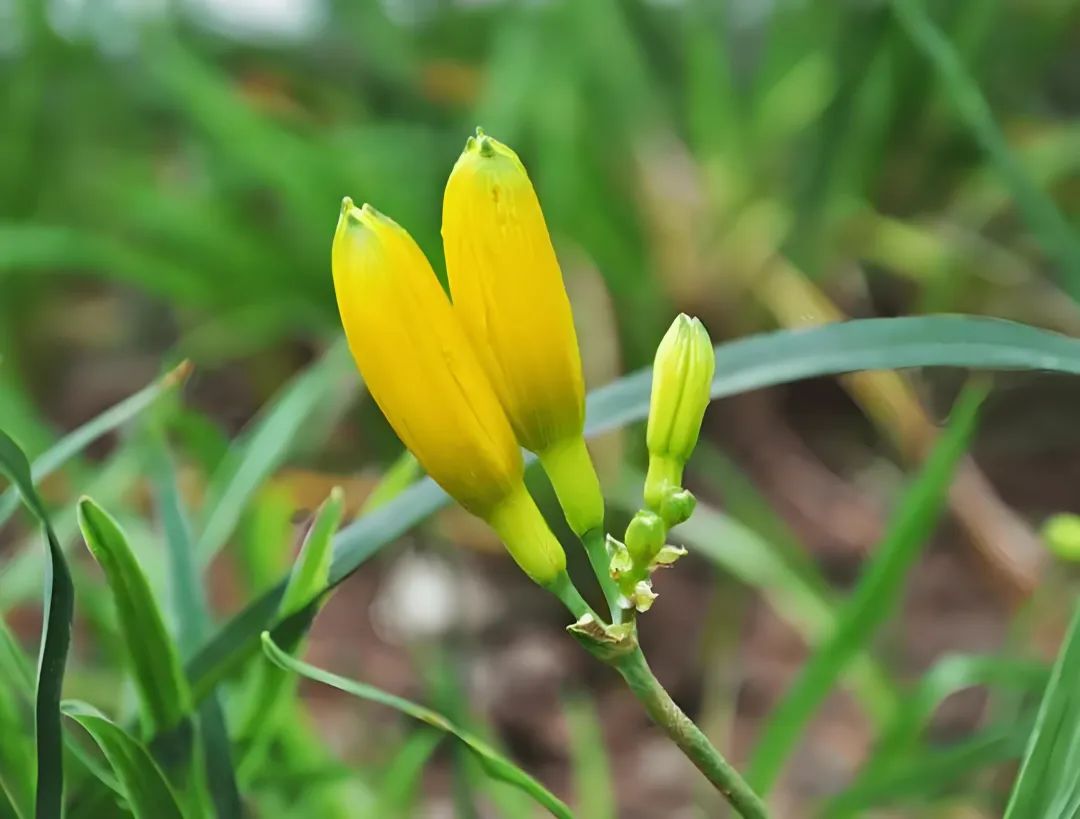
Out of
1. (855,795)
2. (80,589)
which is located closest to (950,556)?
(855,795)

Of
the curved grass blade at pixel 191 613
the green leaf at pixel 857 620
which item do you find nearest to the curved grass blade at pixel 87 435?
the curved grass blade at pixel 191 613

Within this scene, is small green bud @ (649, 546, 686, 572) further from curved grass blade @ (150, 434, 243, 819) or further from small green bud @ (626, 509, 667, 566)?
curved grass blade @ (150, 434, 243, 819)

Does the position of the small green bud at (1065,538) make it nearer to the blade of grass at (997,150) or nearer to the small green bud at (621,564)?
the blade of grass at (997,150)

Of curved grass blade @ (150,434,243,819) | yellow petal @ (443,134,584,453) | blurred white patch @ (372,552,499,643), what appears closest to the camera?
yellow petal @ (443,134,584,453)

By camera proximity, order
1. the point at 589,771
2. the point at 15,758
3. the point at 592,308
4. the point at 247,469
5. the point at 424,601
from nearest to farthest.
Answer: the point at 15,758, the point at 247,469, the point at 589,771, the point at 424,601, the point at 592,308

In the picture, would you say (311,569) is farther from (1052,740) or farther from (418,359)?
(1052,740)

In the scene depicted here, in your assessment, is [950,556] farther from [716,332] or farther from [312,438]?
Result: [312,438]

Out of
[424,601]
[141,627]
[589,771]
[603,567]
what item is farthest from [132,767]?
[424,601]

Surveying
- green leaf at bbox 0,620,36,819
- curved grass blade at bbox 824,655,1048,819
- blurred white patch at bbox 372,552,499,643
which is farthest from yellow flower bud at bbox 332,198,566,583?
blurred white patch at bbox 372,552,499,643
